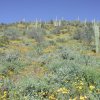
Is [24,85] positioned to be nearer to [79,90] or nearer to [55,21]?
[79,90]

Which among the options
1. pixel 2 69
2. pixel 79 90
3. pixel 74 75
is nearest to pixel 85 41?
pixel 2 69

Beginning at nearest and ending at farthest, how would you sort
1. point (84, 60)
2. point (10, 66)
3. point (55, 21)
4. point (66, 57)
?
1. point (10, 66)
2. point (84, 60)
3. point (66, 57)
4. point (55, 21)

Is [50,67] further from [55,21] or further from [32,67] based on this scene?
[55,21]

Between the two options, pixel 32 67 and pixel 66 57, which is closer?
pixel 32 67

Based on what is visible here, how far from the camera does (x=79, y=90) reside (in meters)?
8.12

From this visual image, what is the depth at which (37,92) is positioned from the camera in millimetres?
8633

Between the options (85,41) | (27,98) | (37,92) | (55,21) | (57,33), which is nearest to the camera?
(27,98)

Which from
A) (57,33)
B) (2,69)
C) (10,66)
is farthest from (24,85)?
(57,33)

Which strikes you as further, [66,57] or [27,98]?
[66,57]

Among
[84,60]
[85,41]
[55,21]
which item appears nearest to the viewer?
[84,60]

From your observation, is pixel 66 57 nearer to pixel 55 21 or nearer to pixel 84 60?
pixel 84 60

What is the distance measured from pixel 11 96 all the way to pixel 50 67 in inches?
179

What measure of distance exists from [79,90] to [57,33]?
29580mm

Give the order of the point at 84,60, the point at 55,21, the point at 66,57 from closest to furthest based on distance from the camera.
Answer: the point at 84,60 → the point at 66,57 → the point at 55,21
